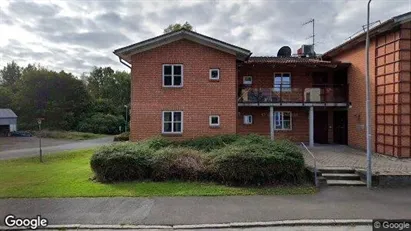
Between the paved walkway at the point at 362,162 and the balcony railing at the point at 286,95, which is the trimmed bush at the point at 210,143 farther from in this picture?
the balcony railing at the point at 286,95

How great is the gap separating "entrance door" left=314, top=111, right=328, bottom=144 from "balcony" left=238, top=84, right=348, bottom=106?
2.49 meters

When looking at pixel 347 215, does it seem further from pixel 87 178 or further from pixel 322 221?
pixel 87 178

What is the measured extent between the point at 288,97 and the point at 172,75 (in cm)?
770

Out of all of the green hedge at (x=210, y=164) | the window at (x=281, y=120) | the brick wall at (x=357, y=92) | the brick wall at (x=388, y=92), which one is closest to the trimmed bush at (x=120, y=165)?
the green hedge at (x=210, y=164)

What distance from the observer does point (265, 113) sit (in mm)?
20875

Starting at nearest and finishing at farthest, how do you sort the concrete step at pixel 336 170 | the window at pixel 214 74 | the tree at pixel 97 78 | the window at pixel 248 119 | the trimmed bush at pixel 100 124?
the concrete step at pixel 336 170 → the window at pixel 214 74 → the window at pixel 248 119 → the trimmed bush at pixel 100 124 → the tree at pixel 97 78

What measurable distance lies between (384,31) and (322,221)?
41.0 ft

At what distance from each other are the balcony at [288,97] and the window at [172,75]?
4.41 metres

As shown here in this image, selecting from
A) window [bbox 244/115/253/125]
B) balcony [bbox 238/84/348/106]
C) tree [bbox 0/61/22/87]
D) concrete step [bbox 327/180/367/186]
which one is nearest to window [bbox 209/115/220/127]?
balcony [bbox 238/84/348/106]

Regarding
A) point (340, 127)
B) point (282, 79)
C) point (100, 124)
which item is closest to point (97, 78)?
point (100, 124)

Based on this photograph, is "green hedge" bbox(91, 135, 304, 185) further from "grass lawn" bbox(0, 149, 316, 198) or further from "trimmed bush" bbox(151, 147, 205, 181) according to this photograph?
"grass lawn" bbox(0, 149, 316, 198)

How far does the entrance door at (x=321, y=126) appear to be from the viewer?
21469mm

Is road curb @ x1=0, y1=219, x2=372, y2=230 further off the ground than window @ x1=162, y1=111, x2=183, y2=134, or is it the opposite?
window @ x1=162, y1=111, x2=183, y2=134

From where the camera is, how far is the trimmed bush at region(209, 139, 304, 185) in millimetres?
10109
